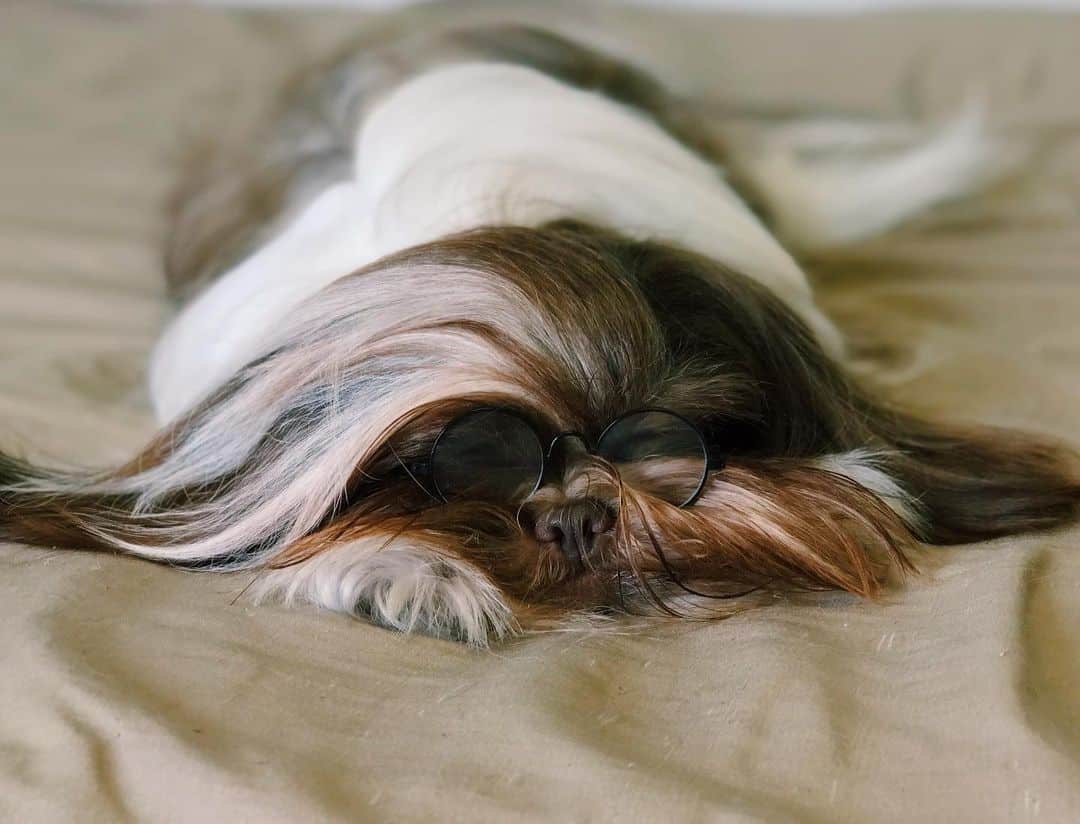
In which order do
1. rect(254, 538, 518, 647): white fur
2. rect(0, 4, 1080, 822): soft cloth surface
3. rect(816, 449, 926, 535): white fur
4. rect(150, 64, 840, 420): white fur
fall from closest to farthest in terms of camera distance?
rect(0, 4, 1080, 822): soft cloth surface < rect(254, 538, 518, 647): white fur < rect(816, 449, 926, 535): white fur < rect(150, 64, 840, 420): white fur

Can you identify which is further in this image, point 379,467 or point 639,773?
point 379,467

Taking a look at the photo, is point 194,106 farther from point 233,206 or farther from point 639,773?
point 639,773

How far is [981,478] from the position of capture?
1319 mm

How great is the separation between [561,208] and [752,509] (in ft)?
1.40

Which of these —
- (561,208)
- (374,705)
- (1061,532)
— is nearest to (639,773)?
(374,705)

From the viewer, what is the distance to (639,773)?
0.83m

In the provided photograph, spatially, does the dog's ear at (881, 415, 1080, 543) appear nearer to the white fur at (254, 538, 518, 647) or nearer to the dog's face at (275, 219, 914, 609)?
the dog's face at (275, 219, 914, 609)

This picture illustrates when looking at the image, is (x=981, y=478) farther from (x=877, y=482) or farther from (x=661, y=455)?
(x=661, y=455)

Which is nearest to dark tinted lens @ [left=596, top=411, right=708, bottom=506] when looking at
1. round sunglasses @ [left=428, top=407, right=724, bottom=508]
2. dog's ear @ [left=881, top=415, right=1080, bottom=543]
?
round sunglasses @ [left=428, top=407, right=724, bottom=508]

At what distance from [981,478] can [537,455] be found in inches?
18.8

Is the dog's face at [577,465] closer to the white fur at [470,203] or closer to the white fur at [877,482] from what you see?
the white fur at [877,482]

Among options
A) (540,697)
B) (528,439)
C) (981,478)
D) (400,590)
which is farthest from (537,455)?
(981,478)

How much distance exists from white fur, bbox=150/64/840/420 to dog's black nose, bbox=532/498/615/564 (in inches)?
13.0

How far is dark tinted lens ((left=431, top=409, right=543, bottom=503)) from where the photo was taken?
1.11 metres
